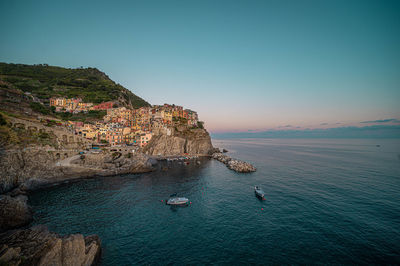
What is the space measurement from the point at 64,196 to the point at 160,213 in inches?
966

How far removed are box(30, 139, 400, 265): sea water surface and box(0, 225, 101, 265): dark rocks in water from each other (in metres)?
3.01

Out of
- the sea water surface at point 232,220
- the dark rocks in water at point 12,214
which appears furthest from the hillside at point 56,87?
the dark rocks in water at point 12,214

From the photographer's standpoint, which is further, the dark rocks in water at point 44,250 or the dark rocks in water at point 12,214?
the dark rocks in water at point 12,214

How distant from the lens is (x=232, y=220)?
91.6 ft

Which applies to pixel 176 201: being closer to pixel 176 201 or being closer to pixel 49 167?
pixel 176 201

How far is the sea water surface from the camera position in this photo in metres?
19.9

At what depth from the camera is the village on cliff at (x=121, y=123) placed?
261 feet

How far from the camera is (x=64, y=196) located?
36.0 metres

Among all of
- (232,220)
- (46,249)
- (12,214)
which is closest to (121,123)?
(12,214)

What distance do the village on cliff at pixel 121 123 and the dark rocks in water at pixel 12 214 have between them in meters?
55.6

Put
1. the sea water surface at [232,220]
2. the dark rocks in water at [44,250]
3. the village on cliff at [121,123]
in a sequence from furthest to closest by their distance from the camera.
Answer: the village on cliff at [121,123] < the sea water surface at [232,220] < the dark rocks in water at [44,250]

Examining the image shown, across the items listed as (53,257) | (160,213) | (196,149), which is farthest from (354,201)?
(196,149)

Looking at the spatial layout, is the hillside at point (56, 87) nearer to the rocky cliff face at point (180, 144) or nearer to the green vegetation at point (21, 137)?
the rocky cliff face at point (180, 144)

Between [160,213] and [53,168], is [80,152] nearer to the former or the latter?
[53,168]
